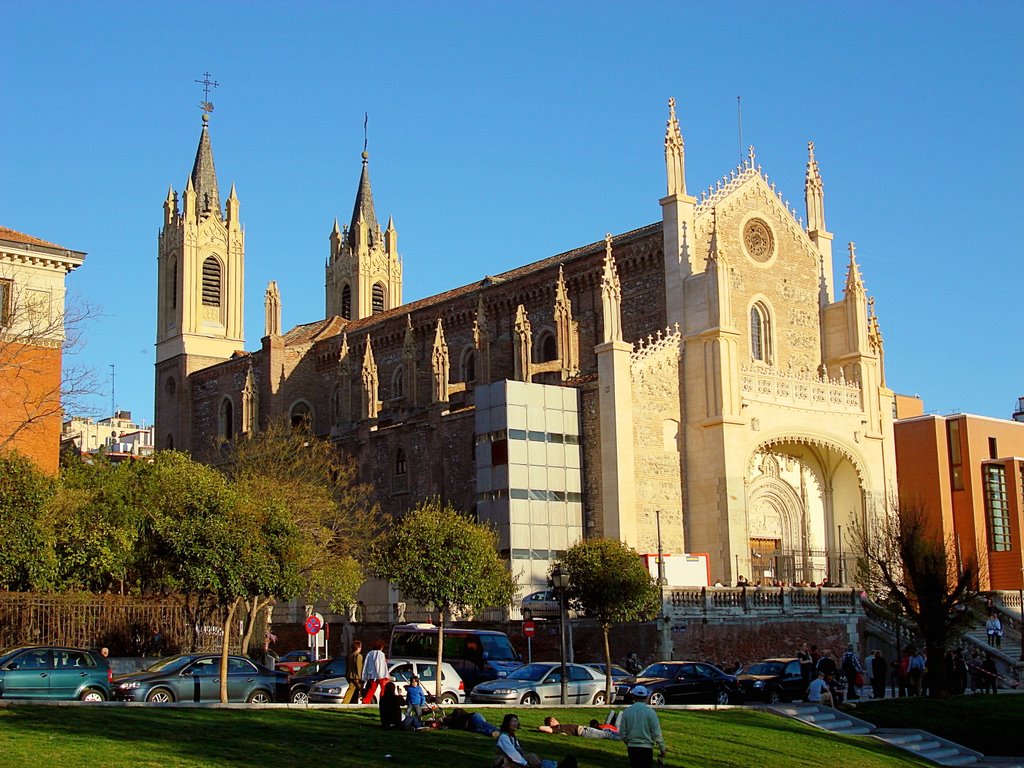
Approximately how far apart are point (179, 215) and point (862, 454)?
43475mm

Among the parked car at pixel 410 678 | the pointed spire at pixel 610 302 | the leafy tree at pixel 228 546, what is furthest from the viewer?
the pointed spire at pixel 610 302

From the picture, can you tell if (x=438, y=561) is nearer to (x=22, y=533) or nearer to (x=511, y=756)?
(x=22, y=533)

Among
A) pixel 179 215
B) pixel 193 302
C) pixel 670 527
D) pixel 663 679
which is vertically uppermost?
pixel 179 215

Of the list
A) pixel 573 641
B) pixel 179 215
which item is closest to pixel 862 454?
pixel 573 641

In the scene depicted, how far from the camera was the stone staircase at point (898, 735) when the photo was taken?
26.6 m

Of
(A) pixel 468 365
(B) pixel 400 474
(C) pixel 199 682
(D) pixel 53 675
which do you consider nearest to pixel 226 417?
(A) pixel 468 365

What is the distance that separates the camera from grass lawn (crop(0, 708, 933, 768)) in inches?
667

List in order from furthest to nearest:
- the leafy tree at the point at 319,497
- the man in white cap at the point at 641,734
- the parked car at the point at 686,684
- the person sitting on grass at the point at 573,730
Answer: the leafy tree at the point at 319,497 < the parked car at the point at 686,684 < the person sitting on grass at the point at 573,730 < the man in white cap at the point at 641,734

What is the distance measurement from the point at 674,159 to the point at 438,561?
22.4 m

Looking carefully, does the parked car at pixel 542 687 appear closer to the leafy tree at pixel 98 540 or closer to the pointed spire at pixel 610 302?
the leafy tree at pixel 98 540

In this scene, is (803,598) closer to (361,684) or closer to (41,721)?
(361,684)

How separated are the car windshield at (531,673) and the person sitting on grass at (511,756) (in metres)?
10.3

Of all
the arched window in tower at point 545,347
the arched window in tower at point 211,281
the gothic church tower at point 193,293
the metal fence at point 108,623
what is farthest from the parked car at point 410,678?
the arched window in tower at point 211,281

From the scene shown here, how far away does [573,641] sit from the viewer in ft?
129
